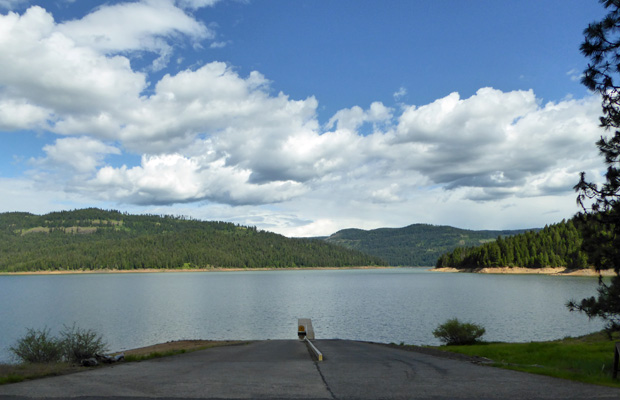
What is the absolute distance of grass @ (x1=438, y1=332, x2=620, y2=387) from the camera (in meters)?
15.9

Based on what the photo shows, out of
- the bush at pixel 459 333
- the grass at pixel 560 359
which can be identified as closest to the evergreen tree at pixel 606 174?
the grass at pixel 560 359

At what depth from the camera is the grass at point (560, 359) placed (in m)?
15.9

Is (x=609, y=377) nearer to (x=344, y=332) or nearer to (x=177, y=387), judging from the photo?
(x=177, y=387)

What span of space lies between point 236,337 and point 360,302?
40063 mm

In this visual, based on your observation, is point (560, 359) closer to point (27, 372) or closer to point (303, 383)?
point (303, 383)

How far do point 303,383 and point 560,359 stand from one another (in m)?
15.1

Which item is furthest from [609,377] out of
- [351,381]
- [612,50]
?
[612,50]

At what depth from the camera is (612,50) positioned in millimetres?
15320

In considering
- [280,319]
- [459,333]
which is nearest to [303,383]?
[459,333]

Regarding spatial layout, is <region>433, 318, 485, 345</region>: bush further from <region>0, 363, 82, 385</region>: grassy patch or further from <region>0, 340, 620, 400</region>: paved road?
<region>0, 363, 82, 385</region>: grassy patch

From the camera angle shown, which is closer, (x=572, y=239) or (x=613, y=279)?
(x=613, y=279)

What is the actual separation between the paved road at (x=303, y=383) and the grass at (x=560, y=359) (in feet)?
3.56

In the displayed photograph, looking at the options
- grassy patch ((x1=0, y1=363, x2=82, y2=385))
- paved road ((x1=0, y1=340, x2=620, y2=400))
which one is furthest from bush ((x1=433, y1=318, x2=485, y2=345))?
grassy patch ((x1=0, y1=363, x2=82, y2=385))

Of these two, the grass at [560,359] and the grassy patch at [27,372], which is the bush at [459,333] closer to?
the grass at [560,359]
